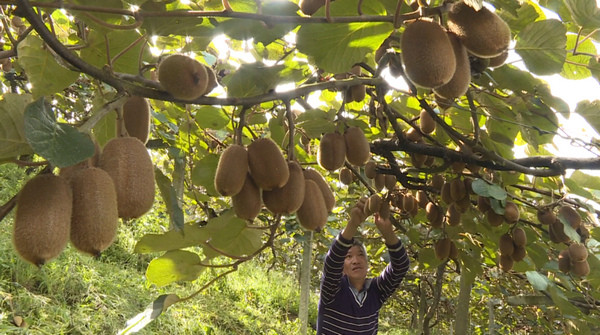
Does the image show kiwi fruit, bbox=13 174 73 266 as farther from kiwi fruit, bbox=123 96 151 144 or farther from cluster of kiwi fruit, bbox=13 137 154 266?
kiwi fruit, bbox=123 96 151 144

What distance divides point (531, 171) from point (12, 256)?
321 cm

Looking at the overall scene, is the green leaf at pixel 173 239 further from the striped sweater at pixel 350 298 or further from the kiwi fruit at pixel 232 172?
the striped sweater at pixel 350 298

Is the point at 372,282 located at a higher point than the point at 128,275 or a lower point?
higher

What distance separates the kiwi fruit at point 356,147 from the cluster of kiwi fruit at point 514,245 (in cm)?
94

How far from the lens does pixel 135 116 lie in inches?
29.4

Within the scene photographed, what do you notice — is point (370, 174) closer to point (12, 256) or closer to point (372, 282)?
point (372, 282)

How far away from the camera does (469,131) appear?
1.70 metres

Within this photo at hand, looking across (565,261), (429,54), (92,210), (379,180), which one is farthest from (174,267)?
(565,261)

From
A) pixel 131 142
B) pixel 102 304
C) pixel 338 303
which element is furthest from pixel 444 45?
pixel 102 304

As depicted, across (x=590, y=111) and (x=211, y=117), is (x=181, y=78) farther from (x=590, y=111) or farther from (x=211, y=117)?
(x=590, y=111)

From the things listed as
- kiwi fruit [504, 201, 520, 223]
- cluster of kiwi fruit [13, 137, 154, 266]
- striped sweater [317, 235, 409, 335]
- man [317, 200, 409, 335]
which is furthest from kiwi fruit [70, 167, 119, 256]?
striped sweater [317, 235, 409, 335]

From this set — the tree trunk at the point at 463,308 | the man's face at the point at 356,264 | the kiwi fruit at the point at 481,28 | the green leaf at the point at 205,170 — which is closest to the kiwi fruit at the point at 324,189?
the green leaf at the point at 205,170

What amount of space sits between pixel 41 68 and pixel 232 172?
39 centimetres

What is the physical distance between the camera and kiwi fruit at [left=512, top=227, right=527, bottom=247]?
5.83 feet
